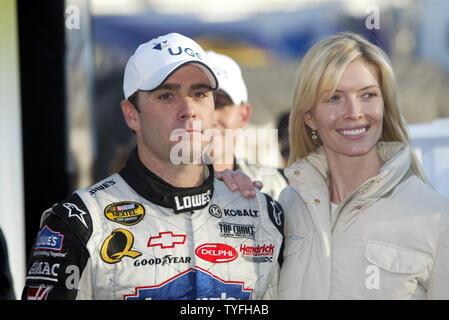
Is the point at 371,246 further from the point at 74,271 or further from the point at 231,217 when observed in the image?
the point at 74,271

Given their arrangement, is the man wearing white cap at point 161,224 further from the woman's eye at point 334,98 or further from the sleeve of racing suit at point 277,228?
the woman's eye at point 334,98

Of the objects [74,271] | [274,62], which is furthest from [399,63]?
[74,271]

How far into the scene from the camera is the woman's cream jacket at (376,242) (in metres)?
2.22

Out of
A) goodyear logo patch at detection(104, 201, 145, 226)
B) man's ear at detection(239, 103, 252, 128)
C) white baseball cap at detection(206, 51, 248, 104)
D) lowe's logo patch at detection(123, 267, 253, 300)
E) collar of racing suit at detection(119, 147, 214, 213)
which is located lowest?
lowe's logo patch at detection(123, 267, 253, 300)

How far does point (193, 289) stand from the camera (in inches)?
89.2

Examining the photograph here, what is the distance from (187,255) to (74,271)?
423 mm

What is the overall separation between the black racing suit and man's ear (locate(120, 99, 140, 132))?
119 millimetres

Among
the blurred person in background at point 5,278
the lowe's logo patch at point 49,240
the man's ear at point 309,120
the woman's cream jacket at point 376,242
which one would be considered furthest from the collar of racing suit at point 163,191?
the blurred person in background at point 5,278

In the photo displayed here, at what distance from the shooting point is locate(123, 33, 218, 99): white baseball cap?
2340mm

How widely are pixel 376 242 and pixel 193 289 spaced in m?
0.72

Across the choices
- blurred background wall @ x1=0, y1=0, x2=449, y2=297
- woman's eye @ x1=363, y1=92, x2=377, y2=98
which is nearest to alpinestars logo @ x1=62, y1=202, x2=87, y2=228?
woman's eye @ x1=363, y1=92, x2=377, y2=98

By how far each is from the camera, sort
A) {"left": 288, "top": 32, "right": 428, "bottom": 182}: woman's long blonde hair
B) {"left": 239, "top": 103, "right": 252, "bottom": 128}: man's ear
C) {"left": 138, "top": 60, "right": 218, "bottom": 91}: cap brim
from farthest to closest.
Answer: {"left": 239, "top": 103, "right": 252, "bottom": 128}: man's ear
{"left": 288, "top": 32, "right": 428, "bottom": 182}: woman's long blonde hair
{"left": 138, "top": 60, "right": 218, "bottom": 91}: cap brim

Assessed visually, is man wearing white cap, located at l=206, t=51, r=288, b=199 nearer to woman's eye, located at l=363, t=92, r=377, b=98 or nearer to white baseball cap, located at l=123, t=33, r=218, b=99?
white baseball cap, located at l=123, t=33, r=218, b=99

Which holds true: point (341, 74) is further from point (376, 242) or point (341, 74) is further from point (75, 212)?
point (75, 212)
